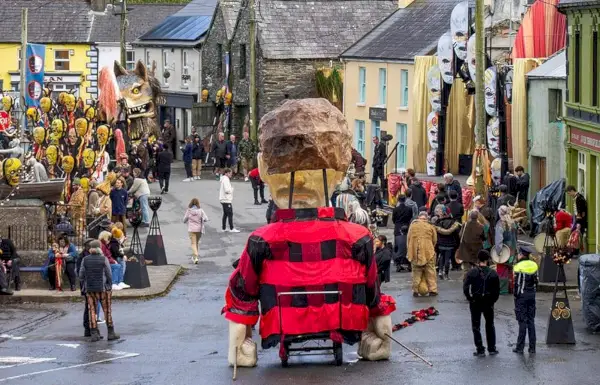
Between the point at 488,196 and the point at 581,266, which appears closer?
the point at 581,266

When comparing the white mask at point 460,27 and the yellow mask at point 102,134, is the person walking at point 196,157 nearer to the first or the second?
the yellow mask at point 102,134

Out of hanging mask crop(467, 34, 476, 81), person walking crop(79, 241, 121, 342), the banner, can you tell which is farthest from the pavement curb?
the banner

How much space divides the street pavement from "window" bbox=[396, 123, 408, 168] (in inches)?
739

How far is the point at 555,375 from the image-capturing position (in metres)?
19.2

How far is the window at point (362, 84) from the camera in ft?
174

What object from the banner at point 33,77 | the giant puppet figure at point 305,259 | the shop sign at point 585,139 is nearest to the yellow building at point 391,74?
the banner at point 33,77

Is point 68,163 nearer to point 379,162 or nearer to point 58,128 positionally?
point 58,128

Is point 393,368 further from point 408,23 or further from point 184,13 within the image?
point 184,13

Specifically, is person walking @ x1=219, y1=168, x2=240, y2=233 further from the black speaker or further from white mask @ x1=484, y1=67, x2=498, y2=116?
the black speaker

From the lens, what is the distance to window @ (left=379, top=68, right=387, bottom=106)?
5138 centimetres

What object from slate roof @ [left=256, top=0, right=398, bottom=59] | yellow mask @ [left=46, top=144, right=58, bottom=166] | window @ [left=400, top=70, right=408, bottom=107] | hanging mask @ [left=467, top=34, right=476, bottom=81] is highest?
slate roof @ [left=256, top=0, right=398, bottom=59]

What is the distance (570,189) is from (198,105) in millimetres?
29984

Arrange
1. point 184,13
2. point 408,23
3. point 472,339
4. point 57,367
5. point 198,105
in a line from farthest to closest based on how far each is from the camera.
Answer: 1. point 184,13
2. point 198,105
3. point 408,23
4. point 472,339
5. point 57,367

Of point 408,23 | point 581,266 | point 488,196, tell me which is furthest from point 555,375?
point 408,23
